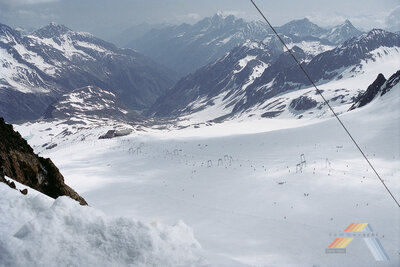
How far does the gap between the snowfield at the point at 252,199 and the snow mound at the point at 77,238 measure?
31mm

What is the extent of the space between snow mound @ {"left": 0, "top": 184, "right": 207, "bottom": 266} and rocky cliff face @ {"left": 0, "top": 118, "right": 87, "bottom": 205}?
656 cm

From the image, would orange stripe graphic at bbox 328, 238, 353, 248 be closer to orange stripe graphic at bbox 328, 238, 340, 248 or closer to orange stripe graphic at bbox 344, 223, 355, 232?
orange stripe graphic at bbox 328, 238, 340, 248

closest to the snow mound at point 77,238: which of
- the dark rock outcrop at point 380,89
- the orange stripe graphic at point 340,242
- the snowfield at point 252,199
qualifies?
the snowfield at point 252,199

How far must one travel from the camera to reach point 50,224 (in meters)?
7.59

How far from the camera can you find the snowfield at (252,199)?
315 inches

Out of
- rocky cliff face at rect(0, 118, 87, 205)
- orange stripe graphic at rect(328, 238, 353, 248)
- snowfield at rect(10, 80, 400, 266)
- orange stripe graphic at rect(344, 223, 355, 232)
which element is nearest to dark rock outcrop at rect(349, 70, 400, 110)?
snowfield at rect(10, 80, 400, 266)

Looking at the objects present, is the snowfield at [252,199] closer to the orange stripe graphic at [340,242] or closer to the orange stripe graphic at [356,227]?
the orange stripe graphic at [356,227]

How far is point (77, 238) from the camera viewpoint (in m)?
7.51

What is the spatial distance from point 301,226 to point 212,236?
21.9 ft

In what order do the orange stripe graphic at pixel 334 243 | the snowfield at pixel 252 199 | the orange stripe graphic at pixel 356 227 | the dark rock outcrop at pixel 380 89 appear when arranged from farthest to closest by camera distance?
the dark rock outcrop at pixel 380 89, the orange stripe graphic at pixel 356 227, the orange stripe graphic at pixel 334 243, the snowfield at pixel 252 199

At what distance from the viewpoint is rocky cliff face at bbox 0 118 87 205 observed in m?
15.0

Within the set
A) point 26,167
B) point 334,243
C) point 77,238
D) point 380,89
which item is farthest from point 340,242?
point 380,89

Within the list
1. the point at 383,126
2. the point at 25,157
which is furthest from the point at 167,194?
the point at 383,126

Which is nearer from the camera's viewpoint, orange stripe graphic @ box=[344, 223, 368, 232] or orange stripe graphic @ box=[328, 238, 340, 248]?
orange stripe graphic @ box=[328, 238, 340, 248]
